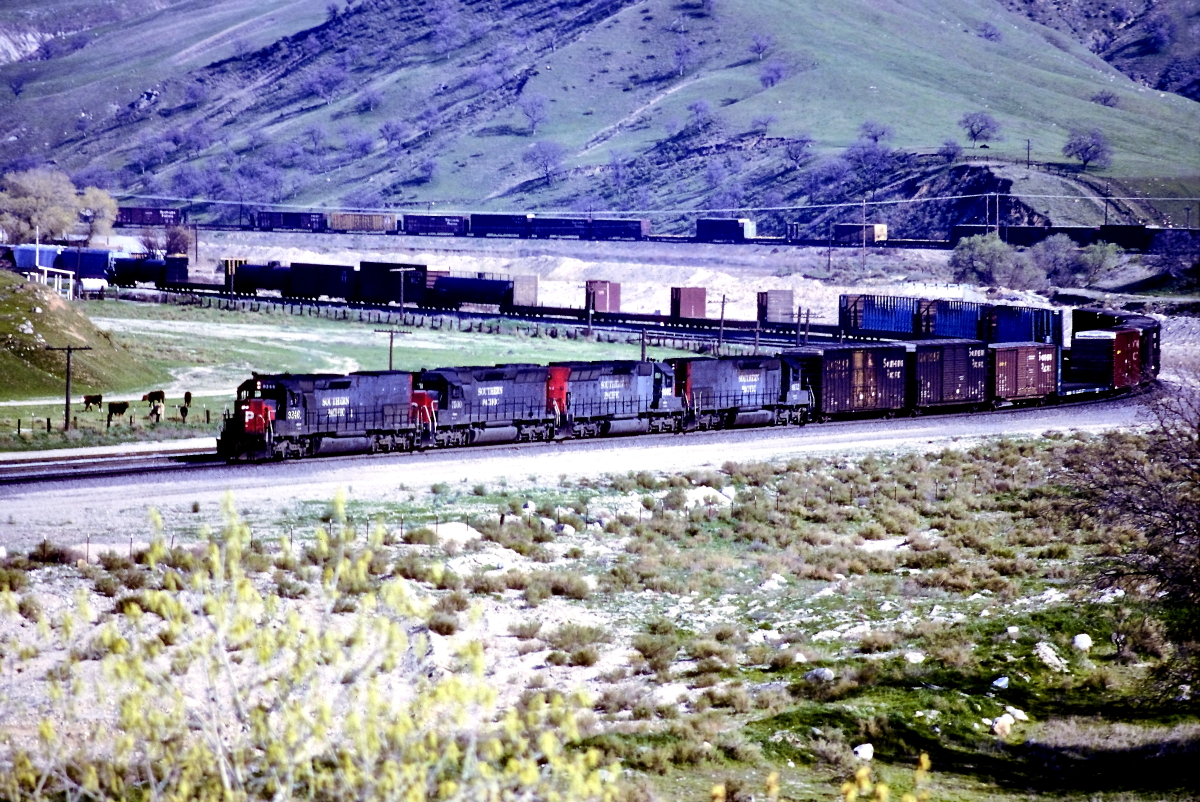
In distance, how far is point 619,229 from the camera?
6265 inches

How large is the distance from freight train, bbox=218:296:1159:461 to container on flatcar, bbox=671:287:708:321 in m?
41.6

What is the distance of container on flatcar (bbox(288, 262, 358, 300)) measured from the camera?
110 metres

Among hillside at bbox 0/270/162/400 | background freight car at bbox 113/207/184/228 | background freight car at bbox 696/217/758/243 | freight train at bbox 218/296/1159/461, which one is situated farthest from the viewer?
A: background freight car at bbox 113/207/184/228

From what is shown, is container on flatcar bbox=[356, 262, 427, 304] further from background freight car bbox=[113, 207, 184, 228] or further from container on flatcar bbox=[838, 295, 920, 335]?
background freight car bbox=[113, 207, 184, 228]

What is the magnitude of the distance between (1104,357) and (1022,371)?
6315mm

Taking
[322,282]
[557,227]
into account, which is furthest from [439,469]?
[557,227]

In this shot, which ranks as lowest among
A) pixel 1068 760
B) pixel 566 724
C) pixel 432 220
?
pixel 1068 760

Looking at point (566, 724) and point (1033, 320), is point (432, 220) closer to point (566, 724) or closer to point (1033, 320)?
point (1033, 320)

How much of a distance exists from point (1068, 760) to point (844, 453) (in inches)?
1025

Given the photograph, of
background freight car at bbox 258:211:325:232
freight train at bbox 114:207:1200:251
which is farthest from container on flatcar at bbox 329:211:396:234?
background freight car at bbox 258:211:325:232

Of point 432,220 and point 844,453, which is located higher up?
point 432,220

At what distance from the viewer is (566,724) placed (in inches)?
477

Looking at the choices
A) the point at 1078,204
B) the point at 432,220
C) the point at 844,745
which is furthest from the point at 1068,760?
the point at 432,220

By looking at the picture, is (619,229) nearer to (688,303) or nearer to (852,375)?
(688,303)
